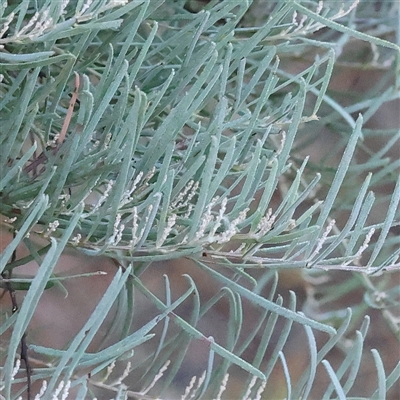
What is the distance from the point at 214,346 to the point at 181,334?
0.08 meters

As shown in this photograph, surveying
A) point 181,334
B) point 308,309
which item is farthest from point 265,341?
point 308,309

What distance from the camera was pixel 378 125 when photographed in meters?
0.95

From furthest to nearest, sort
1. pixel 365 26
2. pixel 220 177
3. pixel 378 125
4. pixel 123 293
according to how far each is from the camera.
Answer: pixel 378 125 → pixel 365 26 → pixel 123 293 → pixel 220 177

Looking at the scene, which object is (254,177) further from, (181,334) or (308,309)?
(308,309)

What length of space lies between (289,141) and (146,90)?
11 centimetres

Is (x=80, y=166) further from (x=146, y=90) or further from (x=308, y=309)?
(x=308, y=309)

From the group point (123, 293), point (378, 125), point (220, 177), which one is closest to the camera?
point (220, 177)

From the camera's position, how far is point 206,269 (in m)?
0.27

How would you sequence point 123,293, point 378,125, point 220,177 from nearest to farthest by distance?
point 220,177
point 123,293
point 378,125

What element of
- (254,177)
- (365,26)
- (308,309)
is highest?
(365,26)

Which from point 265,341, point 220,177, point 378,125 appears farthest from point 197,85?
point 378,125

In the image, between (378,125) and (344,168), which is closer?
(344,168)

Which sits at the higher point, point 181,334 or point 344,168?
point 344,168

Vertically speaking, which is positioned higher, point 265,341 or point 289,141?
point 289,141
